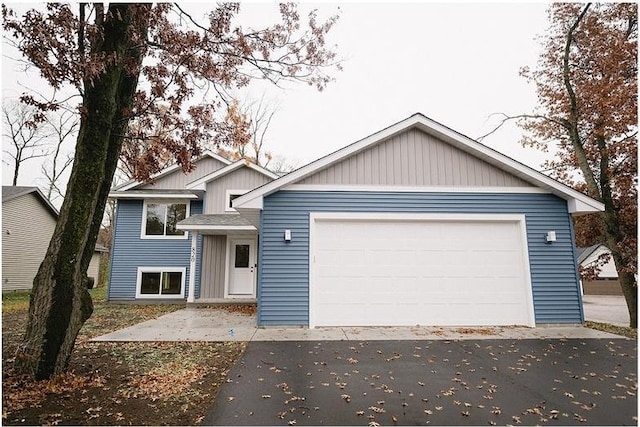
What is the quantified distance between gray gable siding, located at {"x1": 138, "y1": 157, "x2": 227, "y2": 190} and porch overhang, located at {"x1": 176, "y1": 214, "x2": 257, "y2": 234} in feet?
9.64

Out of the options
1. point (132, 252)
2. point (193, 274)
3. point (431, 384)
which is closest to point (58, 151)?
point (132, 252)

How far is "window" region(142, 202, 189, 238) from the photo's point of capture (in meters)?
14.3

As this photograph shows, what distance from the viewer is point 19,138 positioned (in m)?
25.5

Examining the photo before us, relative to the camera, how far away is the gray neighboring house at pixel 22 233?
57.3 feet

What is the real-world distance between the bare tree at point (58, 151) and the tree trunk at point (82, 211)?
2445 centimetres

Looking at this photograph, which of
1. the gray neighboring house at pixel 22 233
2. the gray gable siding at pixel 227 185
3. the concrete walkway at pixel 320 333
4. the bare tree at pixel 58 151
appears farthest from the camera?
the bare tree at pixel 58 151

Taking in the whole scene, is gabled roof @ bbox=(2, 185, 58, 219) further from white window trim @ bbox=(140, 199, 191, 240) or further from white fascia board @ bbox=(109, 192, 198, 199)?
white window trim @ bbox=(140, 199, 191, 240)

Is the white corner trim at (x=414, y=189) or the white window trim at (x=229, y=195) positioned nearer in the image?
the white corner trim at (x=414, y=189)

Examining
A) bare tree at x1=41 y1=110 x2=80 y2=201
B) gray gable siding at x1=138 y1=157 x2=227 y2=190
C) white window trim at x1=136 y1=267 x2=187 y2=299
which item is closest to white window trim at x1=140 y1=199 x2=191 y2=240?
gray gable siding at x1=138 y1=157 x2=227 y2=190

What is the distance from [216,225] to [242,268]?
223 centimetres

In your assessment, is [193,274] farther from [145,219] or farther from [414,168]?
[414,168]

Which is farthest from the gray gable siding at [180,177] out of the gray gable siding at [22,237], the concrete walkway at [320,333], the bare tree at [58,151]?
the bare tree at [58,151]

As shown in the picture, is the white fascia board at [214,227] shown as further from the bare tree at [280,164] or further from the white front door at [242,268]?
the bare tree at [280,164]

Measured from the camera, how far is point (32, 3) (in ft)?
15.3
